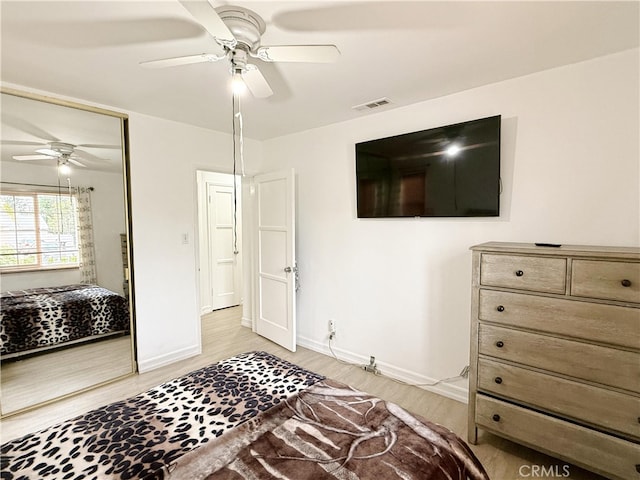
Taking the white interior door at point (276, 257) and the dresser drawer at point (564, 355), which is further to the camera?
the white interior door at point (276, 257)

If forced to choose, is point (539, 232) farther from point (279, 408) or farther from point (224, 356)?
point (224, 356)

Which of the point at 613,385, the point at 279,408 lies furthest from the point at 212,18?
the point at 613,385

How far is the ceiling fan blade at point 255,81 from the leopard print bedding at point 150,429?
177cm

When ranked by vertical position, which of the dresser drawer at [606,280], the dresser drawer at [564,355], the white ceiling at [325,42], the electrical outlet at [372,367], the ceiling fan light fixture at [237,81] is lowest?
the electrical outlet at [372,367]

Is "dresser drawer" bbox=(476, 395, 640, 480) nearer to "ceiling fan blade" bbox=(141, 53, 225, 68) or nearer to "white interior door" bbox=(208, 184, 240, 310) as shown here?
"ceiling fan blade" bbox=(141, 53, 225, 68)

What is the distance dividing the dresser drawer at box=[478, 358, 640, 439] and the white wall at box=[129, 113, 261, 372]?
113 inches

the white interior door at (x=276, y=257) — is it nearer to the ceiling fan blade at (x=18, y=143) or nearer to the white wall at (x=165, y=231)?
the white wall at (x=165, y=231)

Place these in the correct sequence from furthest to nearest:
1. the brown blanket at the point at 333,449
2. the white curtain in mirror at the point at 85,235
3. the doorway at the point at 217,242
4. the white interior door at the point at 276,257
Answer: the doorway at the point at 217,242 < the white interior door at the point at 276,257 < the white curtain in mirror at the point at 85,235 < the brown blanket at the point at 333,449

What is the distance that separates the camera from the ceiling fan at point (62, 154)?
8.03 ft

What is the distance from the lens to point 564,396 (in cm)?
171

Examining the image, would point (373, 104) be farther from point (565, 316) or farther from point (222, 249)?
point (222, 249)

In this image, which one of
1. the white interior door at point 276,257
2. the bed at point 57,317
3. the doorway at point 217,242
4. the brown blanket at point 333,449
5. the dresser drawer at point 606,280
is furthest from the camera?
the doorway at point 217,242

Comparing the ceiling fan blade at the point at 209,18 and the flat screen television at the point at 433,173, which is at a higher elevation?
the ceiling fan blade at the point at 209,18

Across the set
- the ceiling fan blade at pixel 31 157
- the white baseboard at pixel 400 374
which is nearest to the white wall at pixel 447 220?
the white baseboard at pixel 400 374
